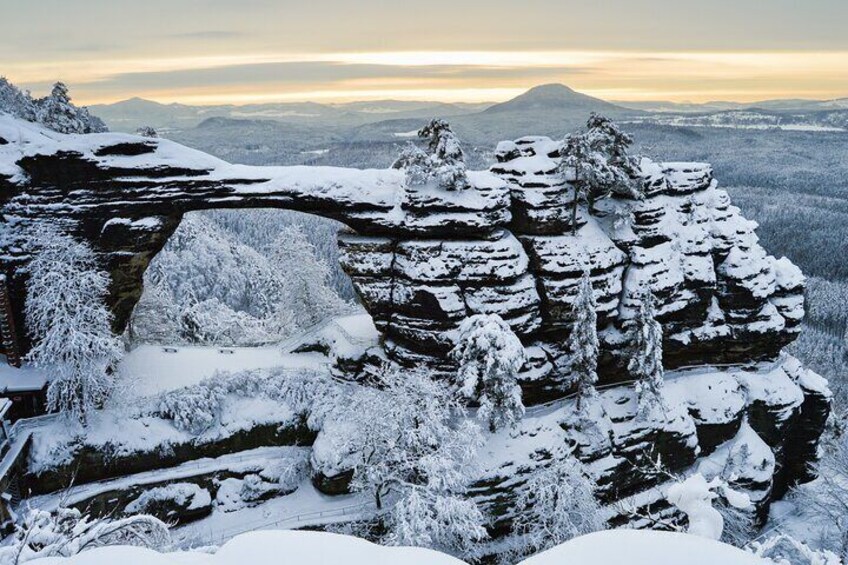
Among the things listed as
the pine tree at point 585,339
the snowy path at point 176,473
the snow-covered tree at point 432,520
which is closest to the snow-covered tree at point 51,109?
the snowy path at point 176,473

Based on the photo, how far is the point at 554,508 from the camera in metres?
26.8

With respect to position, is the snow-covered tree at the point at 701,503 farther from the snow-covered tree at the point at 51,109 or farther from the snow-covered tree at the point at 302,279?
the snow-covered tree at the point at 51,109

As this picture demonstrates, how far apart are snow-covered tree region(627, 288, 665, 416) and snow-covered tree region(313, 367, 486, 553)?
37.6 ft

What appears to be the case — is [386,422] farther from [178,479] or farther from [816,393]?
[816,393]

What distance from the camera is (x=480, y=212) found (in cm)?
3017

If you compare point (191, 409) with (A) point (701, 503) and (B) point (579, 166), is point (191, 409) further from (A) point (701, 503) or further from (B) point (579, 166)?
(A) point (701, 503)

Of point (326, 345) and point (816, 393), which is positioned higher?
point (326, 345)

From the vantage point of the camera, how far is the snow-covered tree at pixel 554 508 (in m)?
26.0

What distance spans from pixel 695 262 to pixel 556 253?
10.3m

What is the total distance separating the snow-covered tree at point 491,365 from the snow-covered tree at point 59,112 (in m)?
29.9

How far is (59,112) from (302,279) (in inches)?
767

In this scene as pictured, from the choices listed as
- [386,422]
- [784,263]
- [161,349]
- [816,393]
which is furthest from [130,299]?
[816,393]

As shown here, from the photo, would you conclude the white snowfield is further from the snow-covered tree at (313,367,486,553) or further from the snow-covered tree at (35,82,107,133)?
the snow-covered tree at (35,82,107,133)

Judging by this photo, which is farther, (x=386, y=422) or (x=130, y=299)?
(x=130, y=299)
